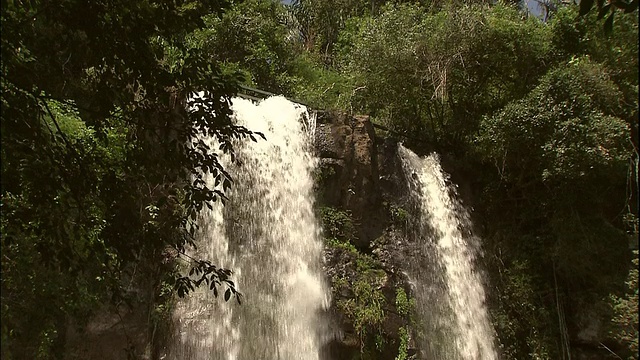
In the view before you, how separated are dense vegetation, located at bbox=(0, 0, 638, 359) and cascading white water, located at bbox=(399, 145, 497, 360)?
449 millimetres

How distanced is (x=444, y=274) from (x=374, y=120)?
13.8ft

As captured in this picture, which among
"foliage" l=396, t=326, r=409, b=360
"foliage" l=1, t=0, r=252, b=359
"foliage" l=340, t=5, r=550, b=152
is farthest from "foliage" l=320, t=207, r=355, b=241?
"foliage" l=1, t=0, r=252, b=359

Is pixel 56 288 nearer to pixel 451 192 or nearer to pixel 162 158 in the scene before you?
pixel 162 158

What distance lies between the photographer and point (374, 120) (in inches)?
476

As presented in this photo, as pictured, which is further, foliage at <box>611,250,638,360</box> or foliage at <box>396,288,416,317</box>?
foliage at <box>396,288,416,317</box>

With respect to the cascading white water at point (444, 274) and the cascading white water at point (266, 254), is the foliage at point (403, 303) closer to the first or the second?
the cascading white water at point (444, 274)

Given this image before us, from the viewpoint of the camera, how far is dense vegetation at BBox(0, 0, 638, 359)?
3203mm

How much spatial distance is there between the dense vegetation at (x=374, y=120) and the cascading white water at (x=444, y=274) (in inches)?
17.7

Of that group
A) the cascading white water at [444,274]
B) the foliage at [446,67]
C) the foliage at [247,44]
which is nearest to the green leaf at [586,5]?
the cascading white water at [444,274]

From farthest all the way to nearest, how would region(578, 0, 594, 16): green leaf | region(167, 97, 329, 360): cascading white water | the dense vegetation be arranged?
region(167, 97, 329, 360): cascading white water
the dense vegetation
region(578, 0, 594, 16): green leaf

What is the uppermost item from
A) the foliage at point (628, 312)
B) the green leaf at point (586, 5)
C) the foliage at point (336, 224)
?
the foliage at point (336, 224)

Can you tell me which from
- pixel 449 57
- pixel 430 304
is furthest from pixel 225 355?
pixel 449 57

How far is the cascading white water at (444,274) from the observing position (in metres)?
8.84

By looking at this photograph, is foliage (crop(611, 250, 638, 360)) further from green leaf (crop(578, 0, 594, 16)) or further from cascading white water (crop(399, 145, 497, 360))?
green leaf (crop(578, 0, 594, 16))
